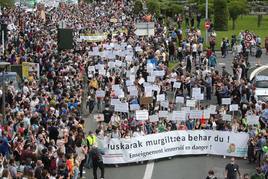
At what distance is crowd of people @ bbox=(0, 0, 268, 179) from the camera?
21.4 meters

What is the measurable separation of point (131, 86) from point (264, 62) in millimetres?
18157

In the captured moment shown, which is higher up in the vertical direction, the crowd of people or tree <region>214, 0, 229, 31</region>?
tree <region>214, 0, 229, 31</region>

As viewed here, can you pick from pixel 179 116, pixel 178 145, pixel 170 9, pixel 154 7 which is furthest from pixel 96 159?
pixel 154 7

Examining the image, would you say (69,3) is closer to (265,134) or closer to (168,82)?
(168,82)

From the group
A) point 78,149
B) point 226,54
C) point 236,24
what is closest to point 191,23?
point 236,24

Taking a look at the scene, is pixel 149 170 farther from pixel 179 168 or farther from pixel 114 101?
pixel 114 101

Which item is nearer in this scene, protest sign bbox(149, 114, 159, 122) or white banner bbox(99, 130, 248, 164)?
white banner bbox(99, 130, 248, 164)

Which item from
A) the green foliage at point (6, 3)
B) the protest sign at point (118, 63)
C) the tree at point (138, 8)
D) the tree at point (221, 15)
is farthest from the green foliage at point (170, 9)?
the protest sign at point (118, 63)

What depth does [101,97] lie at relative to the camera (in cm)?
3164

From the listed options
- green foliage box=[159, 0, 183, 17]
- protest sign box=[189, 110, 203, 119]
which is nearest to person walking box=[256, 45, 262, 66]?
protest sign box=[189, 110, 203, 119]

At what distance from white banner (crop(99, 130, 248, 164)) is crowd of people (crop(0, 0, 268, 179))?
418 millimetres

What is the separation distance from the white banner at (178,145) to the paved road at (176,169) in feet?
0.75

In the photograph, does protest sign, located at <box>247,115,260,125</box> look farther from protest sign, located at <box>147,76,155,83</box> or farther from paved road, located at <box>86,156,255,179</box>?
protest sign, located at <box>147,76,155,83</box>

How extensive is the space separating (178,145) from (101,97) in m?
7.26
